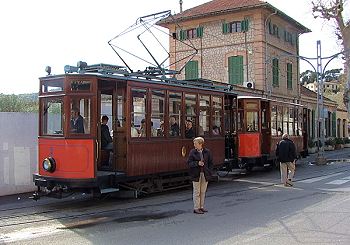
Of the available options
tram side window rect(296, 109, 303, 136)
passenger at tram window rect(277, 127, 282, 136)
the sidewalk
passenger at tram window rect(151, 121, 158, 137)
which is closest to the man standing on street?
passenger at tram window rect(151, 121, 158, 137)

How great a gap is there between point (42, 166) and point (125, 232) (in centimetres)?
379

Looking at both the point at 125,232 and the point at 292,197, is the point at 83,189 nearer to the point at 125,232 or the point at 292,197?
the point at 125,232

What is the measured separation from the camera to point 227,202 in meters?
11.9

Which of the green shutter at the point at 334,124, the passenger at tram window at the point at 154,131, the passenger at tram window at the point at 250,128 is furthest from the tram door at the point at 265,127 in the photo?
the green shutter at the point at 334,124

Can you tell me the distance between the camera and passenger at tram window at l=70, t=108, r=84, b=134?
36.5ft

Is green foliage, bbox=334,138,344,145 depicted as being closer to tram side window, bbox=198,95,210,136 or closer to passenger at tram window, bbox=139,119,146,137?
tram side window, bbox=198,95,210,136

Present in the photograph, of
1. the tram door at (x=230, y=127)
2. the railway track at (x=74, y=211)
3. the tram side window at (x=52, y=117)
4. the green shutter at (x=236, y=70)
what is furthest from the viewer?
the green shutter at (x=236, y=70)

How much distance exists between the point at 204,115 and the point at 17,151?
19.0 feet

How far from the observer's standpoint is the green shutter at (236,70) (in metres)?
33.6

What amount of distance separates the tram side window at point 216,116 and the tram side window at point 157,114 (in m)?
2.95

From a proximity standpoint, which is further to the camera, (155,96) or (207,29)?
(207,29)

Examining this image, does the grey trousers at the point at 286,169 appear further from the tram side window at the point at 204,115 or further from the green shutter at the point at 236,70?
the green shutter at the point at 236,70

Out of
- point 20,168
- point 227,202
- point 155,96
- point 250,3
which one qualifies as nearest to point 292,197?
point 227,202

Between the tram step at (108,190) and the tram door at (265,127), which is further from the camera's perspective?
the tram door at (265,127)
